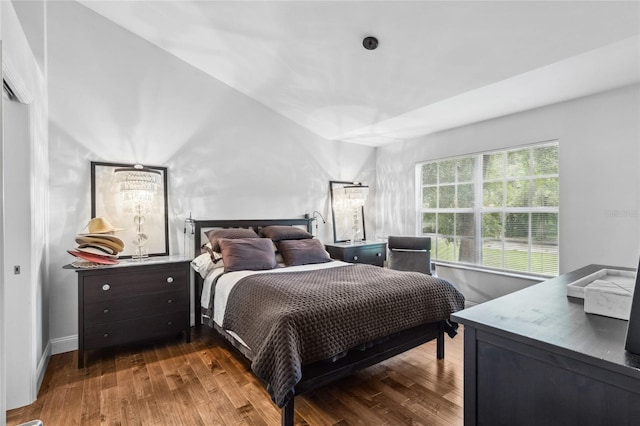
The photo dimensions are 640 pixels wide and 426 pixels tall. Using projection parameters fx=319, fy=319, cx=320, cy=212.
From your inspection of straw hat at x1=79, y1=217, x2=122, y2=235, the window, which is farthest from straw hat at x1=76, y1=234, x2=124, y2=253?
the window

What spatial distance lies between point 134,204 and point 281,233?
1.54 meters

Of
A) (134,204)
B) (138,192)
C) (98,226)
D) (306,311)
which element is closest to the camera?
(306,311)

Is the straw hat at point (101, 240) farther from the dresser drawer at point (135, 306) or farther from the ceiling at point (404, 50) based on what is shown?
the ceiling at point (404, 50)

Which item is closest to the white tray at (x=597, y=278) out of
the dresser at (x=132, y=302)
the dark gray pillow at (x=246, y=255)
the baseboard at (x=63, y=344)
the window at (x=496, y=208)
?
the window at (x=496, y=208)

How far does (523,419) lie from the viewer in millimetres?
1006

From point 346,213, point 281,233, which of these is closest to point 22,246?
point 281,233

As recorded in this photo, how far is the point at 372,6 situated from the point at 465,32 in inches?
28.0

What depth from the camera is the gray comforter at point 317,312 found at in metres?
1.81

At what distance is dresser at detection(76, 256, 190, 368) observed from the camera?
8.56ft

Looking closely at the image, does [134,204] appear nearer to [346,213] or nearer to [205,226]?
[205,226]

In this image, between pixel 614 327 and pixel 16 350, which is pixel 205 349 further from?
pixel 614 327

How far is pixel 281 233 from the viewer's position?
3.74 m

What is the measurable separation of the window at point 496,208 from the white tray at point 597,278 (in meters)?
1.84

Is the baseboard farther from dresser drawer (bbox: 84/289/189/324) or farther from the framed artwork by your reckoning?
the framed artwork
